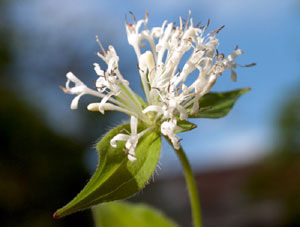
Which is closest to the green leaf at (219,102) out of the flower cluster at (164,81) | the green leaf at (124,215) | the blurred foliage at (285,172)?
the flower cluster at (164,81)

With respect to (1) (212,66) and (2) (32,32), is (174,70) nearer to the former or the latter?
(1) (212,66)

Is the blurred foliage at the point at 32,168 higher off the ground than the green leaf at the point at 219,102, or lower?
lower

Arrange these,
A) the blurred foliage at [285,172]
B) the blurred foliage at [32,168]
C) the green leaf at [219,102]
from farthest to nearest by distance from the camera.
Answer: the blurred foliage at [285,172], the blurred foliage at [32,168], the green leaf at [219,102]

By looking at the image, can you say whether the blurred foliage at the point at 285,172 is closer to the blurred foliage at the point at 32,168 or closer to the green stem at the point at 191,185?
the blurred foliage at the point at 32,168

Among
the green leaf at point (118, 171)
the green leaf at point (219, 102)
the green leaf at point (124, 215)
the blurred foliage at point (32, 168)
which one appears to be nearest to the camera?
the green leaf at point (118, 171)

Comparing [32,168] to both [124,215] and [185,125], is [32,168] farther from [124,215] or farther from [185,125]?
[185,125]

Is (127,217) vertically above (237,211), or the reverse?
(127,217)

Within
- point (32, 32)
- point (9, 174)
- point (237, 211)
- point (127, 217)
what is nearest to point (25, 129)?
point (9, 174)
